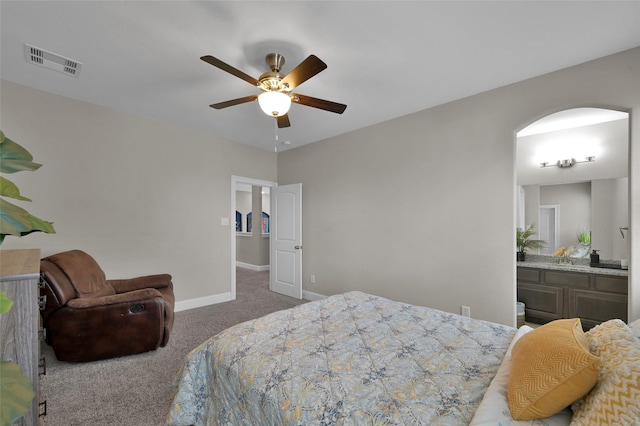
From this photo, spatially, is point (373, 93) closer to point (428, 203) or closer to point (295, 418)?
point (428, 203)

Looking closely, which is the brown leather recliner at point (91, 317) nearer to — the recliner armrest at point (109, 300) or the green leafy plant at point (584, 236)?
the recliner armrest at point (109, 300)

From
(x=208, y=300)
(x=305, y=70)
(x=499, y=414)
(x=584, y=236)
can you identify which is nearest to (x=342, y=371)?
(x=499, y=414)

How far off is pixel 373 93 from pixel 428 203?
1408 mm

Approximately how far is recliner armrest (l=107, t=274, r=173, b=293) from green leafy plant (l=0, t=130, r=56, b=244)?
9.96 ft

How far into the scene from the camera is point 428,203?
326 centimetres

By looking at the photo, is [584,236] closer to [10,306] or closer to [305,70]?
[305,70]

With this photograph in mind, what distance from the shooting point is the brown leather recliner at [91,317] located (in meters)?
2.31

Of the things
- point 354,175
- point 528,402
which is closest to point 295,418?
point 528,402

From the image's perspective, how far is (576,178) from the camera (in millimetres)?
3477

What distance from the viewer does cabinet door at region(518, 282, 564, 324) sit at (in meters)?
3.28

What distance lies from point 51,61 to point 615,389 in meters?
3.94

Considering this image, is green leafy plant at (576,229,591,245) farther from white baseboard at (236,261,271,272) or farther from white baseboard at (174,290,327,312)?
white baseboard at (236,261,271,272)

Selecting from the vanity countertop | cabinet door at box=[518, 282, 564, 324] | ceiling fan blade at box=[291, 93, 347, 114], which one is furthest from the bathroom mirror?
ceiling fan blade at box=[291, 93, 347, 114]

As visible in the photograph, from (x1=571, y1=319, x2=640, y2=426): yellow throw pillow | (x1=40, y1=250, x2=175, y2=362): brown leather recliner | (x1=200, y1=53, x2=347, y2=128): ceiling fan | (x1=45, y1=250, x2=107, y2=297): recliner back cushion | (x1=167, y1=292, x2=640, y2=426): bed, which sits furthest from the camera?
(x1=45, y1=250, x2=107, y2=297): recliner back cushion
